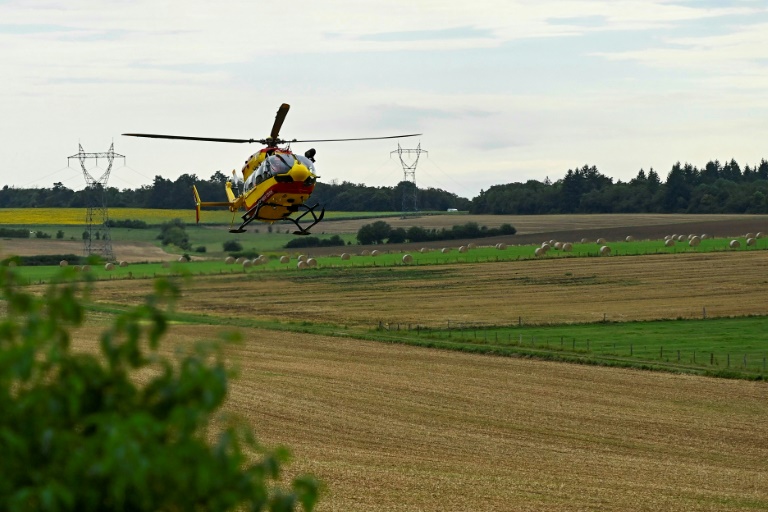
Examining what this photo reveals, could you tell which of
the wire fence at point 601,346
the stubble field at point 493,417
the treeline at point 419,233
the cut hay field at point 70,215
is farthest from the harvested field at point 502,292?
the cut hay field at point 70,215

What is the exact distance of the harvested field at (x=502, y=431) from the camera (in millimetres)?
26297

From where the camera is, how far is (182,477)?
703cm

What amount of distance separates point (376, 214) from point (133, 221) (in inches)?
2127

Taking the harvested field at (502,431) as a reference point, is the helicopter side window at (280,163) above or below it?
above

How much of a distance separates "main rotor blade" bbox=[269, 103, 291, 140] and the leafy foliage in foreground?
28.8 meters

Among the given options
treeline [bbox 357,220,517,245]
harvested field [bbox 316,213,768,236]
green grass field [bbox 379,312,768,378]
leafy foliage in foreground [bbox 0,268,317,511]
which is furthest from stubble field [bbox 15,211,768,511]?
harvested field [bbox 316,213,768,236]

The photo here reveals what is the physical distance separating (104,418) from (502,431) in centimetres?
2925

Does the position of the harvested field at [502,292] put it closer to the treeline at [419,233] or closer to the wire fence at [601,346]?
the wire fence at [601,346]

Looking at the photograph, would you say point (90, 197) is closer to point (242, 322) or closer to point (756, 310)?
point (242, 322)

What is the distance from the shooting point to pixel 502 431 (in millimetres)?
35688

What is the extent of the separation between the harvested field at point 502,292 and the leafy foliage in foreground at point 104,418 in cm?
5226

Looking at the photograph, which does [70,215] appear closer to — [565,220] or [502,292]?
[502,292]

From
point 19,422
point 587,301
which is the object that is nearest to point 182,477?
point 19,422

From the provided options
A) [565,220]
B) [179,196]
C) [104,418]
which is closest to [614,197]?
[565,220]
